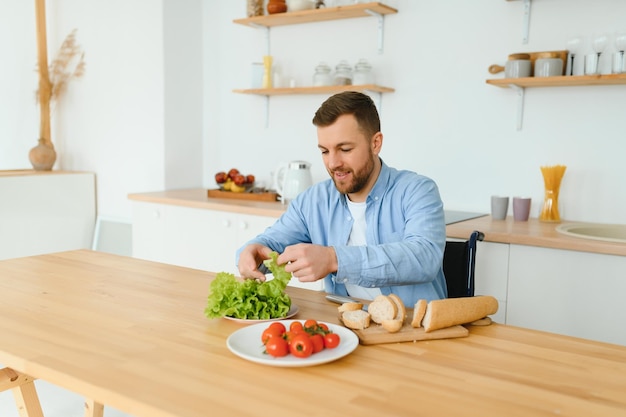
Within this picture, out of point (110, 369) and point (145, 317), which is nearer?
point (110, 369)

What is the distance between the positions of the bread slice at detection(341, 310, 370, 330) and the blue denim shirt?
0.16 meters

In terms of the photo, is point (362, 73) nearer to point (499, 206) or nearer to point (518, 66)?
point (518, 66)

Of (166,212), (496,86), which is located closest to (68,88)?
(166,212)

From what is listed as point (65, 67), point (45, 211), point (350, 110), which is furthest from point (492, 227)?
point (65, 67)

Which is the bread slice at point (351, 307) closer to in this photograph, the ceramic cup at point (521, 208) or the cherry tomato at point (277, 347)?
the cherry tomato at point (277, 347)

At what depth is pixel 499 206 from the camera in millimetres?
2867

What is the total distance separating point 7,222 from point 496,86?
2.88 metres

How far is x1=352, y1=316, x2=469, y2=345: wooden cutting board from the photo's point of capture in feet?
4.39

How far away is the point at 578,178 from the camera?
287 centimetres

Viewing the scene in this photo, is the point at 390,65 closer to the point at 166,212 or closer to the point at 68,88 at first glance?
the point at 166,212

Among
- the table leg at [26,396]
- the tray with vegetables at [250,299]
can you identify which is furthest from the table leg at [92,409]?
the tray with vegetables at [250,299]

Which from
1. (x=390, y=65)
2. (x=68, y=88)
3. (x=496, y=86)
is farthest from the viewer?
(x=68, y=88)

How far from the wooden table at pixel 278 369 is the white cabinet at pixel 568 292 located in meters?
1.01

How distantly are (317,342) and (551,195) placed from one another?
1.93m
